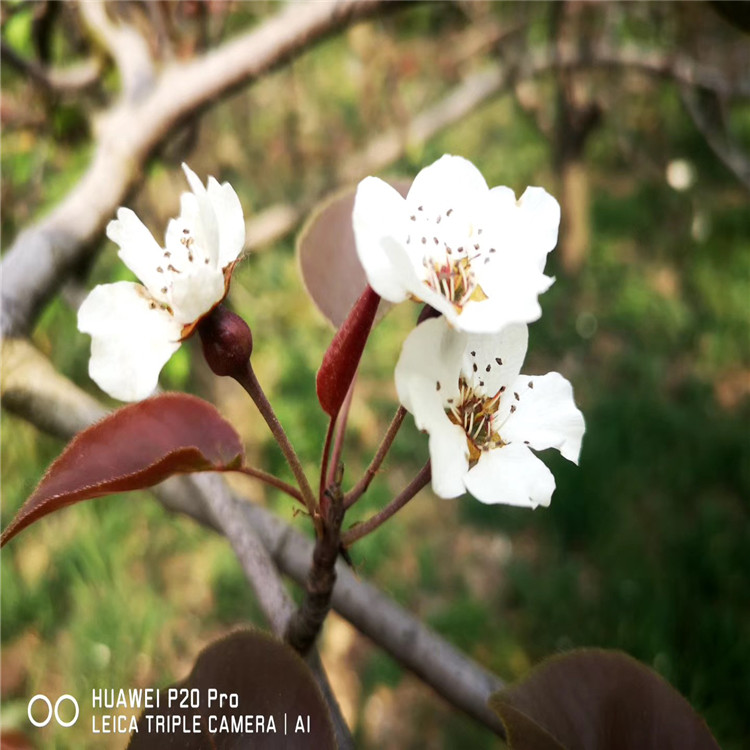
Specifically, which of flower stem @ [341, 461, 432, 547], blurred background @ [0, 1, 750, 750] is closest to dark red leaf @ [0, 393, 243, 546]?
flower stem @ [341, 461, 432, 547]

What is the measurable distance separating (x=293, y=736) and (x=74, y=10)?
1882 millimetres

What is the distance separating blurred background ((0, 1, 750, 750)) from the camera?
163 centimetres

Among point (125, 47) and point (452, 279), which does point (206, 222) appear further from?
point (125, 47)

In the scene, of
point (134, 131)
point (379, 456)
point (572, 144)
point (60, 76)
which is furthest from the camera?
point (572, 144)

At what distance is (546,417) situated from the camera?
55 cm

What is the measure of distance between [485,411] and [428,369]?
0.30 feet

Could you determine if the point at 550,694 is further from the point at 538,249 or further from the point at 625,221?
the point at 625,221

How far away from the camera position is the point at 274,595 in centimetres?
72

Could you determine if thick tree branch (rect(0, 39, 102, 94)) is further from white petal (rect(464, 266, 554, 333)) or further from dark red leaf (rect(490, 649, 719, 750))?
dark red leaf (rect(490, 649, 719, 750))

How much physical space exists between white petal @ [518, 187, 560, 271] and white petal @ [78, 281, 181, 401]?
28 centimetres

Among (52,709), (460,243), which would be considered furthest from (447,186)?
(52,709)

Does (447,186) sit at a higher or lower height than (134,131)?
higher

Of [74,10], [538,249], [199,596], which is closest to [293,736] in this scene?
[538,249]

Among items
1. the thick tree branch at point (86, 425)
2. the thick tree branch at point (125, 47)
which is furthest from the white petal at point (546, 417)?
the thick tree branch at point (125, 47)
